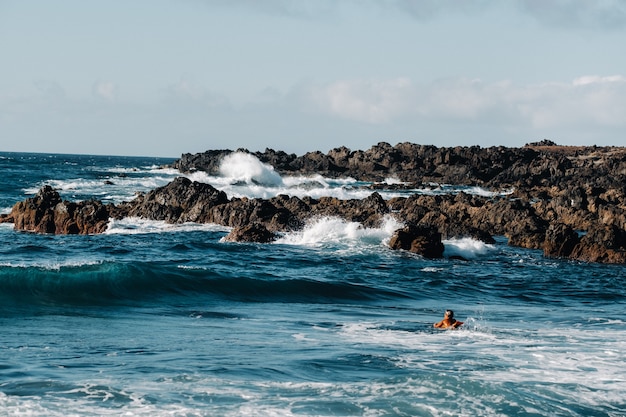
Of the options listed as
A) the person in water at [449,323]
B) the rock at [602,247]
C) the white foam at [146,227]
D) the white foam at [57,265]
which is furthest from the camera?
the white foam at [146,227]

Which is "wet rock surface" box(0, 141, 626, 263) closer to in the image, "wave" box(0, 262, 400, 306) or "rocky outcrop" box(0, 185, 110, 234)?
"rocky outcrop" box(0, 185, 110, 234)

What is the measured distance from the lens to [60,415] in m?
11.5

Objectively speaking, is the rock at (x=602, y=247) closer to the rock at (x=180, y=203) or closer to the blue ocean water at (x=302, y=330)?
the blue ocean water at (x=302, y=330)

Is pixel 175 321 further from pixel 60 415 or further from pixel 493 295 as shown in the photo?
pixel 493 295

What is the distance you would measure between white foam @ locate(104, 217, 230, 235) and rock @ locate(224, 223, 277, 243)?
11.1ft

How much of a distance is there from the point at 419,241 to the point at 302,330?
13954mm

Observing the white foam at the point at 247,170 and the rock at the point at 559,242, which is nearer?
the rock at the point at 559,242

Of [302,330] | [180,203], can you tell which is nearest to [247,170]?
[180,203]

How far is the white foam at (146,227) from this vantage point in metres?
37.6

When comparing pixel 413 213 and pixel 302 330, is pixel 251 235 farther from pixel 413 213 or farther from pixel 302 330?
pixel 302 330

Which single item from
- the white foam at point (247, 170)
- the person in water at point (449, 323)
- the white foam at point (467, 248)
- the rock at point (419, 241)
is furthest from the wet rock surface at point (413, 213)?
the white foam at point (247, 170)

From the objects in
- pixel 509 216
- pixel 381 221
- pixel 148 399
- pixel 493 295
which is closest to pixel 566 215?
pixel 509 216

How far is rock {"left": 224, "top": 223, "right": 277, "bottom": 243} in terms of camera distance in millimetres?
34125

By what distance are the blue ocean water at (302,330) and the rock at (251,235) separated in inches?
33.1
